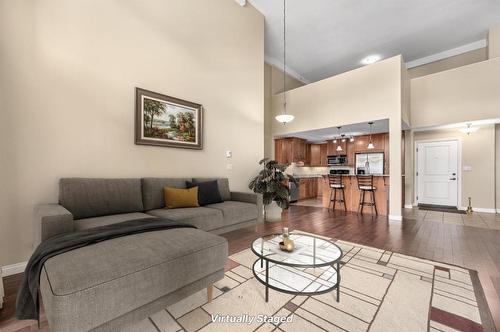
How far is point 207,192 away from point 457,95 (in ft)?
20.9

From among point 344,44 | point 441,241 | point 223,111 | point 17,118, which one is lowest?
point 441,241

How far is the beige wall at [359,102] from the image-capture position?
4.62m

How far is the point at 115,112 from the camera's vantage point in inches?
111

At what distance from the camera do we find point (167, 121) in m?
3.34

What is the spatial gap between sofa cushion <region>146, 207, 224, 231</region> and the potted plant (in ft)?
2.50

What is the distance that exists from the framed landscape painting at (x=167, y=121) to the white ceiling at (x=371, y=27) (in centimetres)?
315

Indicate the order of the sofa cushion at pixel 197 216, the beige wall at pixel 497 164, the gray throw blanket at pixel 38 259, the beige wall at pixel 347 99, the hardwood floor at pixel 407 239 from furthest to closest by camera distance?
the beige wall at pixel 497 164, the beige wall at pixel 347 99, the sofa cushion at pixel 197 216, the hardwood floor at pixel 407 239, the gray throw blanket at pixel 38 259

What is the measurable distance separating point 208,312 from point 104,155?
2.30m

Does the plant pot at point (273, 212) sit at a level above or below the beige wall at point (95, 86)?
below

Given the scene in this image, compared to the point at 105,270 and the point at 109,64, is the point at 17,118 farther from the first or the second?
the point at 105,270

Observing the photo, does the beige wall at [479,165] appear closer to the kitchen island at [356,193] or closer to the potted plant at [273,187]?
the kitchen island at [356,193]

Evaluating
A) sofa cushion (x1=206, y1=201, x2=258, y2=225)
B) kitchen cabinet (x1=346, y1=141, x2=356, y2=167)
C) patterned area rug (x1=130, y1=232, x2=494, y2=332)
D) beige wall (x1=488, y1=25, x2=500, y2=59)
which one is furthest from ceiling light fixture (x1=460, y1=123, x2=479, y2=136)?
sofa cushion (x1=206, y1=201, x2=258, y2=225)

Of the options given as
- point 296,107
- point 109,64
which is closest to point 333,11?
point 296,107

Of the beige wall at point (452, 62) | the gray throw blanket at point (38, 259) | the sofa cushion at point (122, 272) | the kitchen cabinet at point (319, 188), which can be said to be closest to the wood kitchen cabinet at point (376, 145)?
the kitchen cabinet at point (319, 188)
